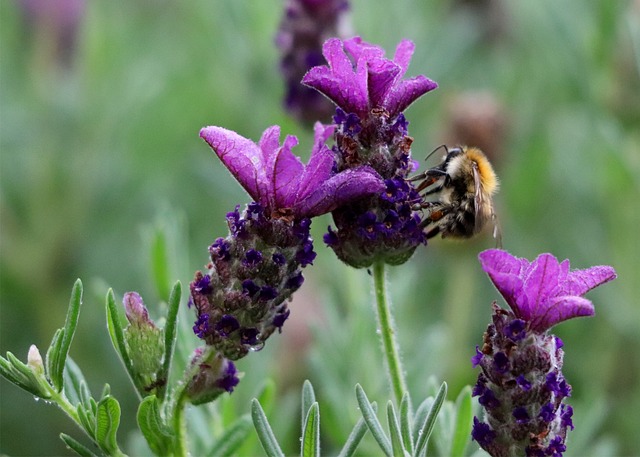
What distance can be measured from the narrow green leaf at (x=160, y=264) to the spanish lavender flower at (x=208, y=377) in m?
0.44

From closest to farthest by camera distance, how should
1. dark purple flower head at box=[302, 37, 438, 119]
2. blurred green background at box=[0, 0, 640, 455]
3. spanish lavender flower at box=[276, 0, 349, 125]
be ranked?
dark purple flower head at box=[302, 37, 438, 119]
spanish lavender flower at box=[276, 0, 349, 125]
blurred green background at box=[0, 0, 640, 455]

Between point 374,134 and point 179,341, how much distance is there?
19.0 inches

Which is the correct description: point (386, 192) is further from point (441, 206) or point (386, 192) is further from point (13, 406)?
point (13, 406)

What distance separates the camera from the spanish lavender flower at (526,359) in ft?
3.69

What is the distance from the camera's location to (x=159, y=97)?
3.39 m

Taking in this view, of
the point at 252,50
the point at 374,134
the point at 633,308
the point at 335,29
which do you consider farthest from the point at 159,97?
the point at 374,134

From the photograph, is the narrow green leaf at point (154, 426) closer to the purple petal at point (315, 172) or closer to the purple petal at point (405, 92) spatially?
the purple petal at point (315, 172)

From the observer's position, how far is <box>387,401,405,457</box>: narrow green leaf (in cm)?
111

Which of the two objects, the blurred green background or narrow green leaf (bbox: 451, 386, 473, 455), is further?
the blurred green background

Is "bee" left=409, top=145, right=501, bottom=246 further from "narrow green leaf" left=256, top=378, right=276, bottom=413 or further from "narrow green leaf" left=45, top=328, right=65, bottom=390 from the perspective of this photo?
"narrow green leaf" left=45, top=328, right=65, bottom=390

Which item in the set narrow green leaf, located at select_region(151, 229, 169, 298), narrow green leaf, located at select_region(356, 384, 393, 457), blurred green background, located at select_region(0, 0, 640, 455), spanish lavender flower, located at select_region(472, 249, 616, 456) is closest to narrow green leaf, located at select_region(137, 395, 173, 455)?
narrow green leaf, located at select_region(356, 384, 393, 457)

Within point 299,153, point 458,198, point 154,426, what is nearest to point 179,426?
point 154,426

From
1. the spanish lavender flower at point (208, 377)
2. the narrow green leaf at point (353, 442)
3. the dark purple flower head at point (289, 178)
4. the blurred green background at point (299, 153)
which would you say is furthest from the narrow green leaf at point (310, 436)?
the blurred green background at point (299, 153)

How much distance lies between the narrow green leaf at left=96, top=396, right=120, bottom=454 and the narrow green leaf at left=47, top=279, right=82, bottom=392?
0.24 ft
